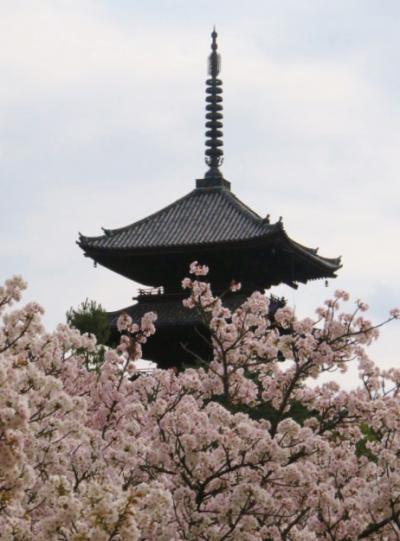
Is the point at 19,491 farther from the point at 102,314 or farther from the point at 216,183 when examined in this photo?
the point at 216,183

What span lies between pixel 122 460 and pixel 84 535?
3.31 meters

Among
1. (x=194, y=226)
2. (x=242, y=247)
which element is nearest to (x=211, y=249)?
(x=242, y=247)

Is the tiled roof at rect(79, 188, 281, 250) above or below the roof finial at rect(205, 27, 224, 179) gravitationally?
below

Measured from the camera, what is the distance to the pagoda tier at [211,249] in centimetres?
3409

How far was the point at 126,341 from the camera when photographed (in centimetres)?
1514

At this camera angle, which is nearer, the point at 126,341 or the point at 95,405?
the point at 95,405

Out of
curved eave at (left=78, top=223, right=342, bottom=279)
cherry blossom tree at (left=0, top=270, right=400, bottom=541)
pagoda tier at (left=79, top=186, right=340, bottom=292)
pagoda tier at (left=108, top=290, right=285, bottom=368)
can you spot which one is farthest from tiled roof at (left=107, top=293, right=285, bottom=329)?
cherry blossom tree at (left=0, top=270, right=400, bottom=541)

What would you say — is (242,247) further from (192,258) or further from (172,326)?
(172,326)

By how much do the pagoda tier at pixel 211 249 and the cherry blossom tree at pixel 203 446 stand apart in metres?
20.3

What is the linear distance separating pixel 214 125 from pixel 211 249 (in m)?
6.79

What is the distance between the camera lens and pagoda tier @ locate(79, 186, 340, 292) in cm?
3409

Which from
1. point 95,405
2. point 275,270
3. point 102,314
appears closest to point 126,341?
point 95,405

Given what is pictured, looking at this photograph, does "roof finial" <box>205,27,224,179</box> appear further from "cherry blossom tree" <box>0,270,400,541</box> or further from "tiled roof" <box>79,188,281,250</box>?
"cherry blossom tree" <box>0,270,400,541</box>

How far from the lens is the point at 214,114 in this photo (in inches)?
1574
